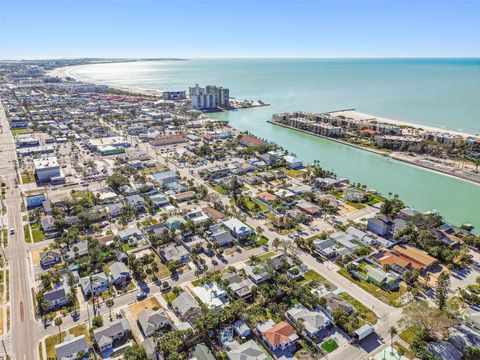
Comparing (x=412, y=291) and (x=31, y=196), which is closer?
(x=412, y=291)

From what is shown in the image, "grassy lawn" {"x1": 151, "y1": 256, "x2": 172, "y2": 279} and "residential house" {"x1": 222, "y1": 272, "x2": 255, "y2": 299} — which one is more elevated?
"residential house" {"x1": 222, "y1": 272, "x2": 255, "y2": 299}

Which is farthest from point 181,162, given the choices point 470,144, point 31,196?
point 470,144

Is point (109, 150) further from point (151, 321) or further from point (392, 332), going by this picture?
point (392, 332)

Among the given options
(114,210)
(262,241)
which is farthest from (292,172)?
(114,210)

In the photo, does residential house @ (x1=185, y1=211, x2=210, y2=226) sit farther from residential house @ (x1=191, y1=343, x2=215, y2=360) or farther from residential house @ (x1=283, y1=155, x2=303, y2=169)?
residential house @ (x1=283, y1=155, x2=303, y2=169)

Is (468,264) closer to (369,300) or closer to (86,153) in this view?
(369,300)

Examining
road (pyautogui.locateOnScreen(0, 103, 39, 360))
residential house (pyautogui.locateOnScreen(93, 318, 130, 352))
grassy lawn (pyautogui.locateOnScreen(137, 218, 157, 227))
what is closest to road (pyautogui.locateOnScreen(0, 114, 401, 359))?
road (pyautogui.locateOnScreen(0, 103, 39, 360))
